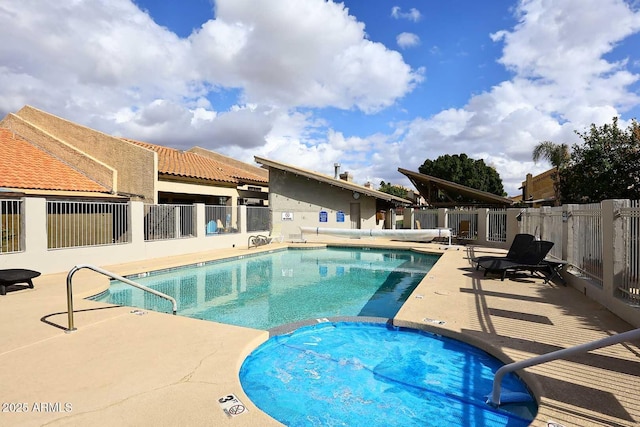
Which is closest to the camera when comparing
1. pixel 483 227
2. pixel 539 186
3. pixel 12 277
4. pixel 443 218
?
pixel 12 277

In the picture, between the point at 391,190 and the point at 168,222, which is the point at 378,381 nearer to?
the point at 168,222

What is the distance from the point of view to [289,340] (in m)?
6.04

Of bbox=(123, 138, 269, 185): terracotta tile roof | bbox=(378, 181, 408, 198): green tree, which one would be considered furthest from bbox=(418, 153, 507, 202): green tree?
bbox=(123, 138, 269, 185): terracotta tile roof

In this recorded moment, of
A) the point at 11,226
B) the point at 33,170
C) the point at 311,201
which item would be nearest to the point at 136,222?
the point at 11,226

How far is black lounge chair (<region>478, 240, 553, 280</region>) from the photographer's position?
379 inches

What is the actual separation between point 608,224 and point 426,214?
664 inches

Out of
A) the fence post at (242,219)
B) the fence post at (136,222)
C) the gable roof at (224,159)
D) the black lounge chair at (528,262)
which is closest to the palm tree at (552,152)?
the black lounge chair at (528,262)

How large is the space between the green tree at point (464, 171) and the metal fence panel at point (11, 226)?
152ft

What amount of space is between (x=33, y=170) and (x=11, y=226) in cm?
666

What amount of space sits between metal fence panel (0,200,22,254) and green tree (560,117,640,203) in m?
24.8

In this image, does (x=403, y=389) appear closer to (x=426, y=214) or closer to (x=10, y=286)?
(x=10, y=286)

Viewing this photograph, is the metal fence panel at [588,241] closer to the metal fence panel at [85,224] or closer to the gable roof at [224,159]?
the metal fence panel at [85,224]

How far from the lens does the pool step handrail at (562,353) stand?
2753 millimetres

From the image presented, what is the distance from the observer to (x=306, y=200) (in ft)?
78.8
